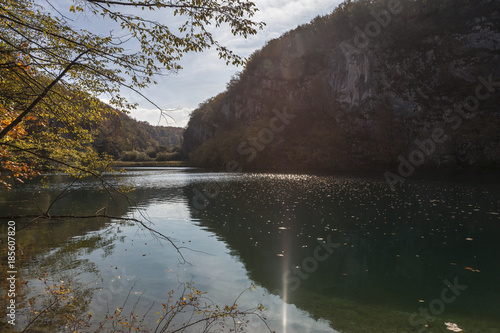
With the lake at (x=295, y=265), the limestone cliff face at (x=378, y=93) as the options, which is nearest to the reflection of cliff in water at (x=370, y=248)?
the lake at (x=295, y=265)

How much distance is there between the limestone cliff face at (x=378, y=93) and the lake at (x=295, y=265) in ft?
195

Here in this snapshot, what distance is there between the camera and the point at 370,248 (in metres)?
12.3

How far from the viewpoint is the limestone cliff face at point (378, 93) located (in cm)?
6625

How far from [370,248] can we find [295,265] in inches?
156

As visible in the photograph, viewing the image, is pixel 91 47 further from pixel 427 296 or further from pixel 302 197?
pixel 302 197

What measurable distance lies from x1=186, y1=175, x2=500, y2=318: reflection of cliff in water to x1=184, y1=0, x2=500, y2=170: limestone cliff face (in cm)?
5469

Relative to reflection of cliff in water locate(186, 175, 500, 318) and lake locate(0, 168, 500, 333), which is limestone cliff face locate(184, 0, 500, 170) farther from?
lake locate(0, 168, 500, 333)

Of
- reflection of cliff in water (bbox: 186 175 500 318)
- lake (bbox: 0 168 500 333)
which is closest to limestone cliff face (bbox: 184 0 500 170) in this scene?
reflection of cliff in water (bbox: 186 175 500 318)

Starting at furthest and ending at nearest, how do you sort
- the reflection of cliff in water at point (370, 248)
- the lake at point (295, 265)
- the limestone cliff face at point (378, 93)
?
1. the limestone cliff face at point (378, 93)
2. the reflection of cliff in water at point (370, 248)
3. the lake at point (295, 265)

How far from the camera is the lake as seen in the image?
7.13m

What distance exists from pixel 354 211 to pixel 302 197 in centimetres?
727

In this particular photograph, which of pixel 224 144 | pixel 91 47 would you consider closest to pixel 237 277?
pixel 91 47

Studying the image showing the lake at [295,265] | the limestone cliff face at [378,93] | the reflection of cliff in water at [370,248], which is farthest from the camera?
the limestone cliff face at [378,93]

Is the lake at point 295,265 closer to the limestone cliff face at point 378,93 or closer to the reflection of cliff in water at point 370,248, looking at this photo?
the reflection of cliff in water at point 370,248
